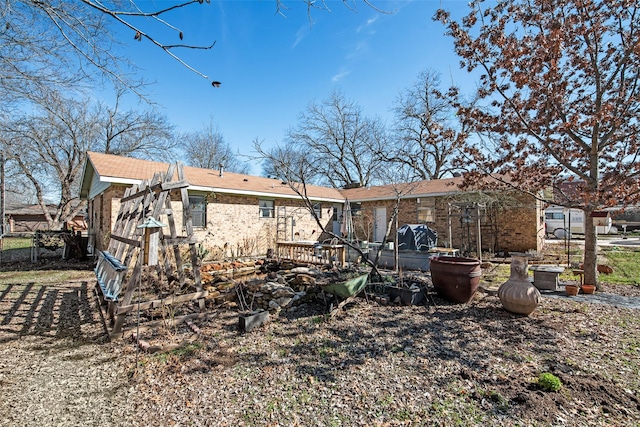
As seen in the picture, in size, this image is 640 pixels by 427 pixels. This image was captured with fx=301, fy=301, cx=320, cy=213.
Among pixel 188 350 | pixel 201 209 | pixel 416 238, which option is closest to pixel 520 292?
pixel 188 350

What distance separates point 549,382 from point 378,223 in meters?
15.0

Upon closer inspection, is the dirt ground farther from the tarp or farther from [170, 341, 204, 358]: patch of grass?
the tarp

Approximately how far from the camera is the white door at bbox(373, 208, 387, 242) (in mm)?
17656

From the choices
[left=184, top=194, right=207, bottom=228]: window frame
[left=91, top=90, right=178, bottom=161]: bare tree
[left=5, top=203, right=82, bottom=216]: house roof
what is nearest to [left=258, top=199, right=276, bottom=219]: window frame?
[left=184, top=194, right=207, bottom=228]: window frame

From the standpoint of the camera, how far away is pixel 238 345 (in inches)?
164

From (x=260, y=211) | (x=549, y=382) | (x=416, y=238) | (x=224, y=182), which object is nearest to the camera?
(x=549, y=382)

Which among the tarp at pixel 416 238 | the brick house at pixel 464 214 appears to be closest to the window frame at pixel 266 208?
the brick house at pixel 464 214

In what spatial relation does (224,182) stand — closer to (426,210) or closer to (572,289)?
(426,210)

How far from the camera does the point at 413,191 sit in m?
15.6

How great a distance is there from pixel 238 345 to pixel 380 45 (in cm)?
570

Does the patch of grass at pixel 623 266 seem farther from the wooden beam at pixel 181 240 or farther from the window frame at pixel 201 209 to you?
the window frame at pixel 201 209

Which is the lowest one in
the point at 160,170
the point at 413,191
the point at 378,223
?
the point at 378,223

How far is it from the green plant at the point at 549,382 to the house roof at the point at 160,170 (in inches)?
339

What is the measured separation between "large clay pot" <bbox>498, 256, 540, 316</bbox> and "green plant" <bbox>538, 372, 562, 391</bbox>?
2.23 m
